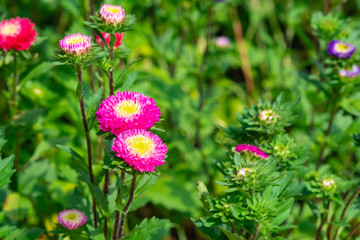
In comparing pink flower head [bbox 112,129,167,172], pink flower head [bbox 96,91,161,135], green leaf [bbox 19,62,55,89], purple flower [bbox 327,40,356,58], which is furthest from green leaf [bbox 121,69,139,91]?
purple flower [bbox 327,40,356,58]

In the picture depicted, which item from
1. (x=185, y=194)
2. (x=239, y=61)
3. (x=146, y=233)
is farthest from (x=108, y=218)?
(x=239, y=61)

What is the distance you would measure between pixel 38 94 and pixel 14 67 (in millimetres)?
494

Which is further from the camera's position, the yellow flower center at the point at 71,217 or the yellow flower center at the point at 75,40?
the yellow flower center at the point at 71,217

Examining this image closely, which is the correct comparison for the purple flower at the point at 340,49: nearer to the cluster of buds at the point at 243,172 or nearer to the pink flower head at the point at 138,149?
the cluster of buds at the point at 243,172

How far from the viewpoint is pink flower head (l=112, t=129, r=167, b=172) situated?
1.26 m

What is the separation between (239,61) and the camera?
3.75 metres

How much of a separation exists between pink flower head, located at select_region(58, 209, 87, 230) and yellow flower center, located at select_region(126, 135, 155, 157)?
0.53 m

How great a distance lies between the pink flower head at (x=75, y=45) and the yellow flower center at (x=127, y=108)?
214 millimetres

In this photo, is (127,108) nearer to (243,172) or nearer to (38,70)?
(243,172)

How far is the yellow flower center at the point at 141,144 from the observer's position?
49.5 inches

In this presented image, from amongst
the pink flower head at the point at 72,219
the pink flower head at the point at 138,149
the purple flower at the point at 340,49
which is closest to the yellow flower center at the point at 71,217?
the pink flower head at the point at 72,219

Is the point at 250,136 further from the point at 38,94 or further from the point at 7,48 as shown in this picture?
the point at 38,94

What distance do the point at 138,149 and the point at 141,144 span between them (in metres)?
0.03

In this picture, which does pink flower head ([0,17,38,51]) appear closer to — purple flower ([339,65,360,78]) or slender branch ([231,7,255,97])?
purple flower ([339,65,360,78])
